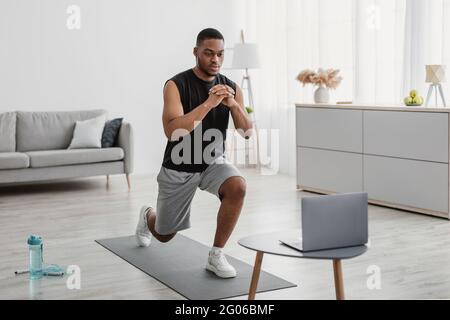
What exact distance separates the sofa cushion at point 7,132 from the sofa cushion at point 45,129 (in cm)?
8

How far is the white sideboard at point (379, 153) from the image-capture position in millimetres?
5578

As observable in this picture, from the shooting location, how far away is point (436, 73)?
18.8 feet

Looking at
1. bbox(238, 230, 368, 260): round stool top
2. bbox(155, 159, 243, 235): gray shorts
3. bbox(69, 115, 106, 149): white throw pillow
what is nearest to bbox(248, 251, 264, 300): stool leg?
bbox(238, 230, 368, 260): round stool top

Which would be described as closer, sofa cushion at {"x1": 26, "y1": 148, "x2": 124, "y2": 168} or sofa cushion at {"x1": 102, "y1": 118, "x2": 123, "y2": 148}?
sofa cushion at {"x1": 26, "y1": 148, "x2": 124, "y2": 168}

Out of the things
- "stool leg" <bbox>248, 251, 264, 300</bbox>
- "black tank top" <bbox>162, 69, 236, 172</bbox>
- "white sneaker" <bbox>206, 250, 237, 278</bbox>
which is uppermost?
"black tank top" <bbox>162, 69, 236, 172</bbox>

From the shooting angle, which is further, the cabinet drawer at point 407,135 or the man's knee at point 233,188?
the cabinet drawer at point 407,135

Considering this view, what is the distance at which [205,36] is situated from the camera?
3.93 m

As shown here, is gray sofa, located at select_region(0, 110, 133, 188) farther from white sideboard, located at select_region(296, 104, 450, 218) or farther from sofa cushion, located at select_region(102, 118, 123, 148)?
white sideboard, located at select_region(296, 104, 450, 218)

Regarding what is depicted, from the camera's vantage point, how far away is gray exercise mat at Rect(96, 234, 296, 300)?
3.76 m

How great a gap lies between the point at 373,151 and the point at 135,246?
2389mm

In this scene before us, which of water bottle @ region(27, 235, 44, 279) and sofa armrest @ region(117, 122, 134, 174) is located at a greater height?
sofa armrest @ region(117, 122, 134, 174)

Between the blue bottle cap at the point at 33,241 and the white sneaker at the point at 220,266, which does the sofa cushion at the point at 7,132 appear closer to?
the blue bottle cap at the point at 33,241

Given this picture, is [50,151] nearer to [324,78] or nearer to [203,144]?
[324,78]

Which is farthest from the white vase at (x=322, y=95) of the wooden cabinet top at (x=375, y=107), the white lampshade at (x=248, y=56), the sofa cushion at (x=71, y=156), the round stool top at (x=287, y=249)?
the round stool top at (x=287, y=249)
